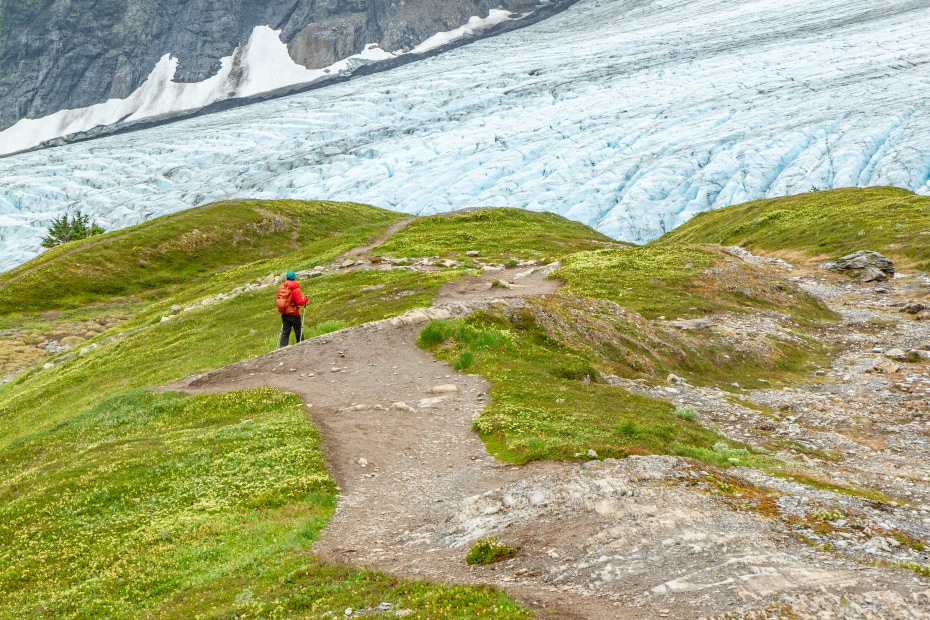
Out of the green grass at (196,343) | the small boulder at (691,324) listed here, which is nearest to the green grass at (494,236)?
the green grass at (196,343)

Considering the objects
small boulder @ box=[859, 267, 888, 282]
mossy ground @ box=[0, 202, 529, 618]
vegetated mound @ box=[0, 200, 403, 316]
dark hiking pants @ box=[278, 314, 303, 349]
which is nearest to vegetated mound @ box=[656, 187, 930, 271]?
small boulder @ box=[859, 267, 888, 282]

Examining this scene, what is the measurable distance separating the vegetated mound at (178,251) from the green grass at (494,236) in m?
6.98

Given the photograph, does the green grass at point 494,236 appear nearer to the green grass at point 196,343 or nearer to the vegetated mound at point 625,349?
the vegetated mound at point 625,349

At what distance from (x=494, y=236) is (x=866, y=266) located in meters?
30.9

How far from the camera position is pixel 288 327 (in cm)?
2584

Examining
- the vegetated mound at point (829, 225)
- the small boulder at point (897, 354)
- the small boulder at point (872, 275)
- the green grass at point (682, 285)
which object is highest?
the green grass at point (682, 285)

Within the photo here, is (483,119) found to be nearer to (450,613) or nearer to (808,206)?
(808,206)

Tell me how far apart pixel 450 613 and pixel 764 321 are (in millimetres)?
30613

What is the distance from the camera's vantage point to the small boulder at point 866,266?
1844 inches

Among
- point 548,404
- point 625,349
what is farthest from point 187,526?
point 625,349

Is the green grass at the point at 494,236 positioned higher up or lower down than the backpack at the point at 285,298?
lower down

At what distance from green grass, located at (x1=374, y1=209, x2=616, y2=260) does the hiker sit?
→ 2536 cm

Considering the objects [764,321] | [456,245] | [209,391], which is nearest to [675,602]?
[209,391]

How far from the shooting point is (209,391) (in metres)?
21.8
